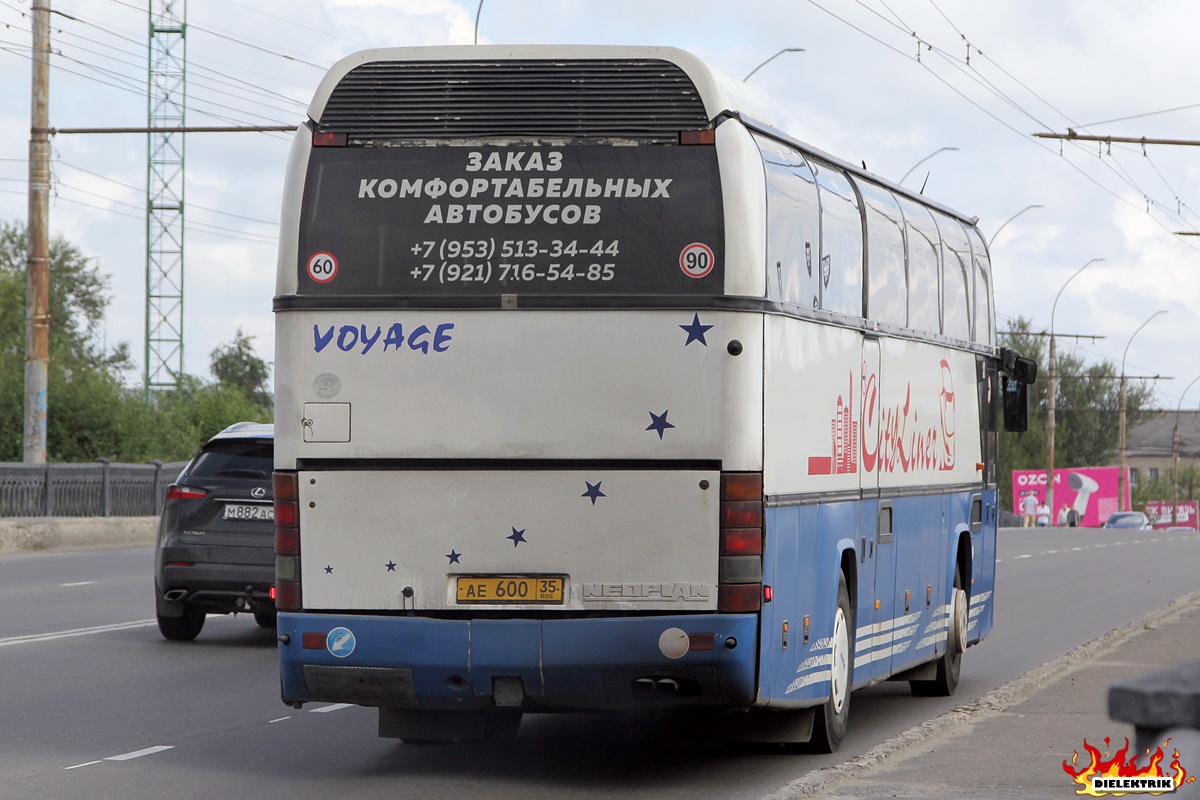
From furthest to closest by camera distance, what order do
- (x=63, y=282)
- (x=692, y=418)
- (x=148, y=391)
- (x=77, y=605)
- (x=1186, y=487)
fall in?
(x=1186, y=487) → (x=63, y=282) → (x=148, y=391) → (x=77, y=605) → (x=692, y=418)

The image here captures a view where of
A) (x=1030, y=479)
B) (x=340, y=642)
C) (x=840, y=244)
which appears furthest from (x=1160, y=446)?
(x=340, y=642)

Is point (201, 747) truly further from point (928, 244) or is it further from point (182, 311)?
point (182, 311)

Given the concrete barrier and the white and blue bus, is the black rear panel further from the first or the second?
the concrete barrier

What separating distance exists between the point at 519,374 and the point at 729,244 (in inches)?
44.8

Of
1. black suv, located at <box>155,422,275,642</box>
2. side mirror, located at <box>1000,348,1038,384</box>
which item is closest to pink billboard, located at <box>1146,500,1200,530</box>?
side mirror, located at <box>1000,348,1038,384</box>

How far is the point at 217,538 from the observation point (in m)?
15.1

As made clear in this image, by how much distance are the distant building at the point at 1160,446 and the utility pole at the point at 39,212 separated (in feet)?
438

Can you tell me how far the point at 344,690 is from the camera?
8.49 metres

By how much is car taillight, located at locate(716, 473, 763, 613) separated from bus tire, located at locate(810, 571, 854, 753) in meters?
1.42

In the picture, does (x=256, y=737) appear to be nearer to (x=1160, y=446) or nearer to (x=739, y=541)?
(x=739, y=541)

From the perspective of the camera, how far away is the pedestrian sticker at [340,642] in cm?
845

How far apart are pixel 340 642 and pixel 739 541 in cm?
190

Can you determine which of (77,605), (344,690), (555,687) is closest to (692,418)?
(555,687)

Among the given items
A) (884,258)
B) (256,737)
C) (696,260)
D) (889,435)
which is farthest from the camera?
(884,258)
